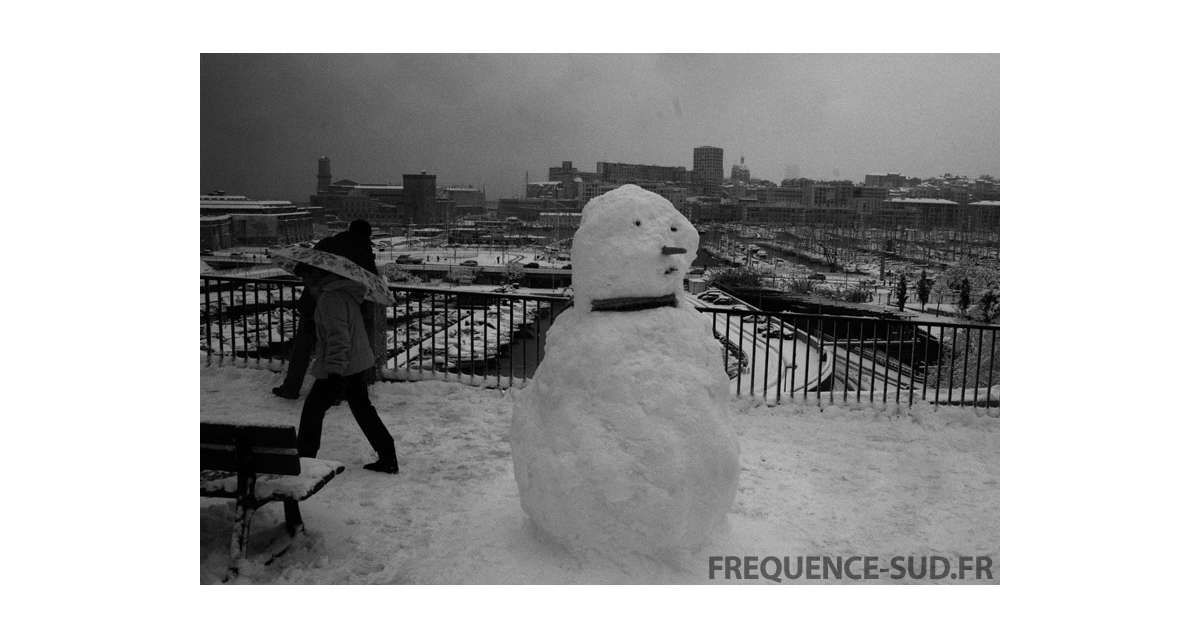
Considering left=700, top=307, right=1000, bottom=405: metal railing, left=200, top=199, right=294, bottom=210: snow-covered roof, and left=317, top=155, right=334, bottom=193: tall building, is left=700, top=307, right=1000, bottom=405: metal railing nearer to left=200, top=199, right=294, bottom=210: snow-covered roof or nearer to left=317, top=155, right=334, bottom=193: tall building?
left=317, top=155, right=334, bottom=193: tall building

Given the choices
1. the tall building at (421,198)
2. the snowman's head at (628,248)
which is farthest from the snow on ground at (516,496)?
the tall building at (421,198)

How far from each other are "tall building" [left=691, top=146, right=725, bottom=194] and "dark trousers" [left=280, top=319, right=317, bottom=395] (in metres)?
3.60

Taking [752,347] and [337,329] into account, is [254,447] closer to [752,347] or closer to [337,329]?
[337,329]

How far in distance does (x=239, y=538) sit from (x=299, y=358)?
120 inches

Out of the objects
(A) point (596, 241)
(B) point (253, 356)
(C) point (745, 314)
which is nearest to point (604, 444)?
(A) point (596, 241)

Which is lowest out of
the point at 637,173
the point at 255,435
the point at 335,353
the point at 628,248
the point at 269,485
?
the point at 269,485

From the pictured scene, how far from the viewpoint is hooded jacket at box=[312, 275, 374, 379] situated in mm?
4590

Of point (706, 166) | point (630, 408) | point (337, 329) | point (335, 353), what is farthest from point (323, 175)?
point (630, 408)

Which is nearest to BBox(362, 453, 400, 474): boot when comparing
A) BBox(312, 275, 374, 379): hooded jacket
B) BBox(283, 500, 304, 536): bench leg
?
BBox(312, 275, 374, 379): hooded jacket

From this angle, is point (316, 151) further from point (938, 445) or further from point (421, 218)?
point (938, 445)

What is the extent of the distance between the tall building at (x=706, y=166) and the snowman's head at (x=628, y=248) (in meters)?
1.32

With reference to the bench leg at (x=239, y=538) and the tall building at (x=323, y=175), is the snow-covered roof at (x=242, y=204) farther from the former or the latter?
the bench leg at (x=239, y=538)

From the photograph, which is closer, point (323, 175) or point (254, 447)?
point (254, 447)

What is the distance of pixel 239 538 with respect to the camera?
148 inches
